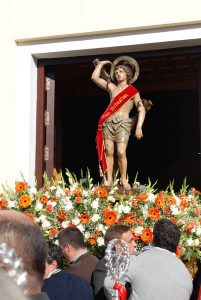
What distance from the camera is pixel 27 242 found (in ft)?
5.01

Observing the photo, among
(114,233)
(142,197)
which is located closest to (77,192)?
(142,197)

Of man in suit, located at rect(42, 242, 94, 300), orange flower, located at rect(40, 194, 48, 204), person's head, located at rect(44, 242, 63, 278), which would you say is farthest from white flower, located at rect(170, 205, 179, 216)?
man in suit, located at rect(42, 242, 94, 300)

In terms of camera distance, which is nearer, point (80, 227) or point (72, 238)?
point (72, 238)

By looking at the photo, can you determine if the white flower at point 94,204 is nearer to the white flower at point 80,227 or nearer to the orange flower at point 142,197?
the white flower at point 80,227

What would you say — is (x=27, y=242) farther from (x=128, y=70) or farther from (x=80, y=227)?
(x=128, y=70)

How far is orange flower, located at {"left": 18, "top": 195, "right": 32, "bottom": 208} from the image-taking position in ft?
15.6

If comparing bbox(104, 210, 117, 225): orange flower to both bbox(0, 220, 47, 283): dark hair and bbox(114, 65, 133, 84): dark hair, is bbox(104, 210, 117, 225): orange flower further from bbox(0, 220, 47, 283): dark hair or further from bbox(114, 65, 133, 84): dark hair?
bbox(0, 220, 47, 283): dark hair

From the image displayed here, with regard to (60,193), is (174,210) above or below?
below

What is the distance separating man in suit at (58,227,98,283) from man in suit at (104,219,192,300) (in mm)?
608

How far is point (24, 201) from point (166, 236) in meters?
1.93

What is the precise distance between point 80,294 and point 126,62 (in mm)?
3566

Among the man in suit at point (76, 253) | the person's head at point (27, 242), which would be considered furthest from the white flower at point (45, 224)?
the person's head at point (27, 242)

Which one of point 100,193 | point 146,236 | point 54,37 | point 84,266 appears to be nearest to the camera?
point 84,266

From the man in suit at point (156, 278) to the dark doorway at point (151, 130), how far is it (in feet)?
20.0
